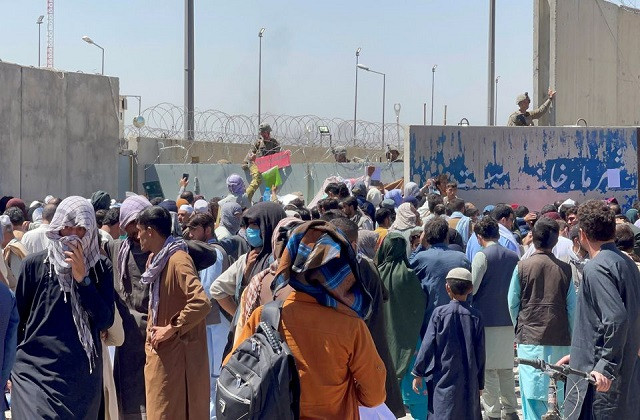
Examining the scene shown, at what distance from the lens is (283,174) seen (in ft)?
52.7

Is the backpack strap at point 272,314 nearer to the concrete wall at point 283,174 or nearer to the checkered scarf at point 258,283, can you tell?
the checkered scarf at point 258,283

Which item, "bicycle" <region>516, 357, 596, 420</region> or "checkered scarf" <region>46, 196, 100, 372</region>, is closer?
"bicycle" <region>516, 357, 596, 420</region>

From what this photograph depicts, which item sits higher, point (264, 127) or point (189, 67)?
point (189, 67)

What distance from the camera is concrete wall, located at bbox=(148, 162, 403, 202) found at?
53.8 feet

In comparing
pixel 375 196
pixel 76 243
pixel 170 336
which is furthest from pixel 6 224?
pixel 375 196

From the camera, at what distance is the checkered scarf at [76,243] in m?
5.07

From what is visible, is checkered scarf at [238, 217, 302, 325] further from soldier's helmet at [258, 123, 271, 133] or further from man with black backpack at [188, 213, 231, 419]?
soldier's helmet at [258, 123, 271, 133]

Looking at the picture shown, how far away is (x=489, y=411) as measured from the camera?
817 centimetres

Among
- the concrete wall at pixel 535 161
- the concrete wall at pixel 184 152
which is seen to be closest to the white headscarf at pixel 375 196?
the concrete wall at pixel 535 161

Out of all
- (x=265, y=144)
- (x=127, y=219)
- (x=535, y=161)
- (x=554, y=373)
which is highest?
(x=265, y=144)

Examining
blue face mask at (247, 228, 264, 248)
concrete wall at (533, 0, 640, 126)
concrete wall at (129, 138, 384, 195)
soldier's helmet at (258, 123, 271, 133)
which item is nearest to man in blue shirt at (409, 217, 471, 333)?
blue face mask at (247, 228, 264, 248)

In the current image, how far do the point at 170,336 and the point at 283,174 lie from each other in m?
10.5

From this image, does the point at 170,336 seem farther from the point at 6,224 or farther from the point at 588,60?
the point at 588,60

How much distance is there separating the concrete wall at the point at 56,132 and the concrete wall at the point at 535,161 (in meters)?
5.34
